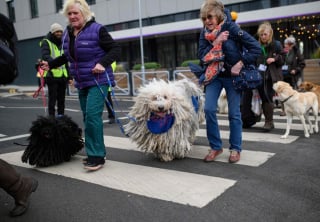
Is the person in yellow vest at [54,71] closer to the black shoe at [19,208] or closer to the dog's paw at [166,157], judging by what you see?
the dog's paw at [166,157]

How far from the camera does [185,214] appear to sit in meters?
3.24

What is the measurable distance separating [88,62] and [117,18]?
22.2m

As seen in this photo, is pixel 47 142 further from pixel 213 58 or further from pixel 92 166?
pixel 213 58

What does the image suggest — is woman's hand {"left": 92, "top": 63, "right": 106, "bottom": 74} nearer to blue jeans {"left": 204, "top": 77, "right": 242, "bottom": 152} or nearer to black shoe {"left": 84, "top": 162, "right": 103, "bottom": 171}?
black shoe {"left": 84, "top": 162, "right": 103, "bottom": 171}

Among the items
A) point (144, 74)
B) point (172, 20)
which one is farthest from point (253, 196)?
point (172, 20)

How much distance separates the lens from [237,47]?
4637 mm

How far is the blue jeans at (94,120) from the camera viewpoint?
4.52m

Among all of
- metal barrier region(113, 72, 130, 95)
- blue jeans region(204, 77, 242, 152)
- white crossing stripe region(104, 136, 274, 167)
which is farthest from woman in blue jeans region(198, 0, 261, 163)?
metal barrier region(113, 72, 130, 95)

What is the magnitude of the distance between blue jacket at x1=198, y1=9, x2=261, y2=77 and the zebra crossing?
1.26 metres

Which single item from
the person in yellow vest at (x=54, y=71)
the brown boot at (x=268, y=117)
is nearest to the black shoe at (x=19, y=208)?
→ the person in yellow vest at (x=54, y=71)

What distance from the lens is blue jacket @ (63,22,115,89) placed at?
4.47 metres

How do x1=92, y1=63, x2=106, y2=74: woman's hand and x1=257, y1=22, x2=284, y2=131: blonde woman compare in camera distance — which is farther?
x1=257, y1=22, x2=284, y2=131: blonde woman

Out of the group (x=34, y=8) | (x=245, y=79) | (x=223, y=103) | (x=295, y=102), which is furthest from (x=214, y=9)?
(x=34, y=8)

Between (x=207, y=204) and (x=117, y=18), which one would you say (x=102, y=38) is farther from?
(x=117, y=18)
